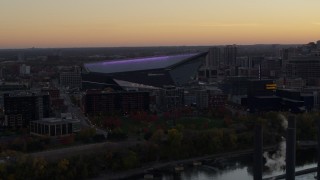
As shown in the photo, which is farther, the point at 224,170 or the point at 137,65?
the point at 137,65

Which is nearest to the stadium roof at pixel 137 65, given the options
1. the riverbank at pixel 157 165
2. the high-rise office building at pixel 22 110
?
the high-rise office building at pixel 22 110

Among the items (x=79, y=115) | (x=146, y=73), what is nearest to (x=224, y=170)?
(x=79, y=115)

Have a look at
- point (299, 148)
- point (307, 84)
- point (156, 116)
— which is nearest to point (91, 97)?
point (156, 116)

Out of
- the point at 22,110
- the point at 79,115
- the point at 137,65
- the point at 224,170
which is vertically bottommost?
the point at 224,170

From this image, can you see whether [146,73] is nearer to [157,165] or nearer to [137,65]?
[137,65]

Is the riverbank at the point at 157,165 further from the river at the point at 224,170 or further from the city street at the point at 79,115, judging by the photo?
the city street at the point at 79,115

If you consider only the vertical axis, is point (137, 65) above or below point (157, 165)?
above

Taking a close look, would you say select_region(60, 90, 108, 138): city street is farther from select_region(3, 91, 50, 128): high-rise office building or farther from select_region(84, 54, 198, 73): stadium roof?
select_region(84, 54, 198, 73): stadium roof
